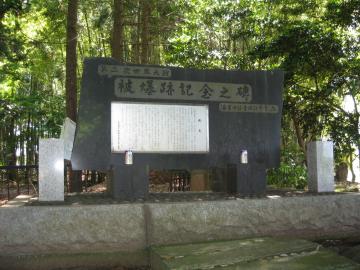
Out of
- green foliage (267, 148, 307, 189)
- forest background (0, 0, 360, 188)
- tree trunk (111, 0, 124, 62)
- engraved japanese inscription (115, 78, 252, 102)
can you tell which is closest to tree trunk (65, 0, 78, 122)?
forest background (0, 0, 360, 188)

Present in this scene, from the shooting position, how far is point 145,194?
5812mm

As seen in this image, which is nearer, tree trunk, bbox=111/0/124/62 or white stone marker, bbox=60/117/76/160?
white stone marker, bbox=60/117/76/160

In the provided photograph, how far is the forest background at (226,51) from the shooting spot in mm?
8898

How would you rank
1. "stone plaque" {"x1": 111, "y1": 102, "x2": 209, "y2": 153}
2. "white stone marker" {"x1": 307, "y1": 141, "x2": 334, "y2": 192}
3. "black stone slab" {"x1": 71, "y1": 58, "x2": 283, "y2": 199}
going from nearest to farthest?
"black stone slab" {"x1": 71, "y1": 58, "x2": 283, "y2": 199}
"stone plaque" {"x1": 111, "y1": 102, "x2": 209, "y2": 153}
"white stone marker" {"x1": 307, "y1": 141, "x2": 334, "y2": 192}

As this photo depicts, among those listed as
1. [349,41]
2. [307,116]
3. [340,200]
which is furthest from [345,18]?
[340,200]

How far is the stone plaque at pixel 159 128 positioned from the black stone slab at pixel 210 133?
0.08m

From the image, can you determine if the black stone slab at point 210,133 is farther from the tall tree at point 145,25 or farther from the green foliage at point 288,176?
the tall tree at point 145,25

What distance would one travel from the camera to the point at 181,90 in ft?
20.2

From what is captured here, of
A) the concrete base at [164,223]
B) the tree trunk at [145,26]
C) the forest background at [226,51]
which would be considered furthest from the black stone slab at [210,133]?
the tree trunk at [145,26]

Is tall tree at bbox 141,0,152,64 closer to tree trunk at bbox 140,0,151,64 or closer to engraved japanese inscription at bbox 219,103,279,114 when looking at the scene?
tree trunk at bbox 140,0,151,64

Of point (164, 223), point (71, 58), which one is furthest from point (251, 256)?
point (71, 58)

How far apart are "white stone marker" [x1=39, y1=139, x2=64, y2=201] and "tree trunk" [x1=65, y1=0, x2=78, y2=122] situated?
4.35 m

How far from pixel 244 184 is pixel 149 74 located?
90.5 inches

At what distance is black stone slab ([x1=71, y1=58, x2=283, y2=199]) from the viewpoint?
577cm
